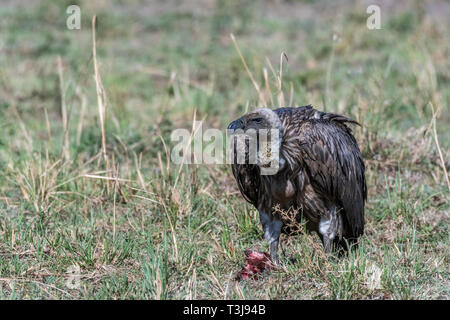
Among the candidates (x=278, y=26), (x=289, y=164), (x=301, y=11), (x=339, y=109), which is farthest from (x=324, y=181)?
(x=301, y=11)

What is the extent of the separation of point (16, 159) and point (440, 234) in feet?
10.8

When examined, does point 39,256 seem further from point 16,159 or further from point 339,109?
point 339,109

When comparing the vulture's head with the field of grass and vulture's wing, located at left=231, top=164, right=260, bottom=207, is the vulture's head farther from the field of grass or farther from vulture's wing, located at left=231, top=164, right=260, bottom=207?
the field of grass

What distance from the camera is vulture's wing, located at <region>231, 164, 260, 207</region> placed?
4402mm

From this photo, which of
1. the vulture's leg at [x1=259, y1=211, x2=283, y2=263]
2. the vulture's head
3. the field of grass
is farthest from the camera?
the vulture's leg at [x1=259, y1=211, x2=283, y2=263]

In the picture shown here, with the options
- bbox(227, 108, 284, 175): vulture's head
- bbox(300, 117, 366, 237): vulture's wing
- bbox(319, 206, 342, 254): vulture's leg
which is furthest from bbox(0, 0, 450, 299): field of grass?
bbox(227, 108, 284, 175): vulture's head

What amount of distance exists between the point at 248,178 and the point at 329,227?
588mm

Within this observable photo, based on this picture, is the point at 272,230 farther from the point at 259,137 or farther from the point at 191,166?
the point at 191,166

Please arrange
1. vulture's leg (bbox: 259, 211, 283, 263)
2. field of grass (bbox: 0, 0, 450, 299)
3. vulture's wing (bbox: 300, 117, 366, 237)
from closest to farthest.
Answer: field of grass (bbox: 0, 0, 450, 299) < vulture's wing (bbox: 300, 117, 366, 237) < vulture's leg (bbox: 259, 211, 283, 263)

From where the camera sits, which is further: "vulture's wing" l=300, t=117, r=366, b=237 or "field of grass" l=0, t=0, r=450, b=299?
"vulture's wing" l=300, t=117, r=366, b=237

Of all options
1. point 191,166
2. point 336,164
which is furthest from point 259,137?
point 191,166

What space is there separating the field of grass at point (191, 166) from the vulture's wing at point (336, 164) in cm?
26

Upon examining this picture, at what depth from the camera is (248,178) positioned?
4465 millimetres

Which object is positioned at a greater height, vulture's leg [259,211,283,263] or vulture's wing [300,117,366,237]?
vulture's wing [300,117,366,237]
